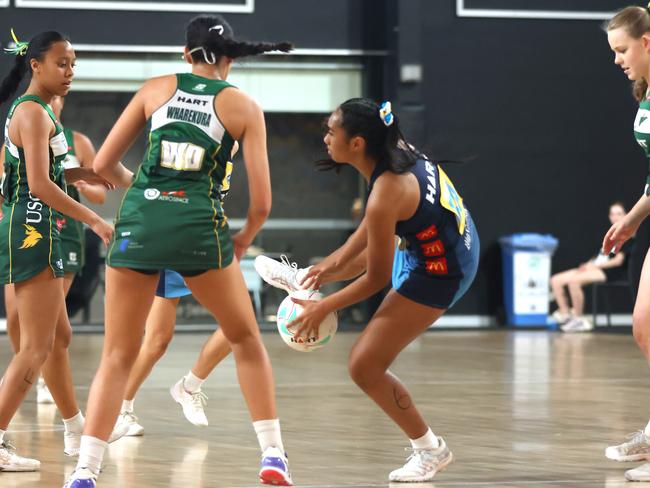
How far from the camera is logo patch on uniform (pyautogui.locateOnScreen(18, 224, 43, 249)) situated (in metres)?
5.59

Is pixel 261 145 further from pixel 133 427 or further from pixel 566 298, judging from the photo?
pixel 566 298

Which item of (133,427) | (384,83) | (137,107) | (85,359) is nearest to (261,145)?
(137,107)

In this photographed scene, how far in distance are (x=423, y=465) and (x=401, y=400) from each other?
29 centimetres

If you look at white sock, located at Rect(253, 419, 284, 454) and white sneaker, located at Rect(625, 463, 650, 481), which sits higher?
white sock, located at Rect(253, 419, 284, 454)

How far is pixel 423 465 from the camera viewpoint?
545 centimetres

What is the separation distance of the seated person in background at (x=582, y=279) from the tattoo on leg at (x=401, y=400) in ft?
36.5

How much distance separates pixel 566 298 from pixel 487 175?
2.00 metres

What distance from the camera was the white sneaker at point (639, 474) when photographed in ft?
17.7

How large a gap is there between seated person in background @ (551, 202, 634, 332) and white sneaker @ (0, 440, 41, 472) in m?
11.4

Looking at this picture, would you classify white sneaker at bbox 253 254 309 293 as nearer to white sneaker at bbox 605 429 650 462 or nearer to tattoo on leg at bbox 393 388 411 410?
tattoo on leg at bbox 393 388 411 410

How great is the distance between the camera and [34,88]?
18.5 ft

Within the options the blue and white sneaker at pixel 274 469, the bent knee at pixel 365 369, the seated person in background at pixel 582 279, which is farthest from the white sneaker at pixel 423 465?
the seated person in background at pixel 582 279

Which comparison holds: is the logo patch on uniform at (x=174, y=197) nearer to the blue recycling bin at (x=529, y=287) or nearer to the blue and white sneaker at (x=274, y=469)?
the blue and white sneaker at (x=274, y=469)

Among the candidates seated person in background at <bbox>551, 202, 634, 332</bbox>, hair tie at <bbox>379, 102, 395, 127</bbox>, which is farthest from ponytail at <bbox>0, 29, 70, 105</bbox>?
seated person in background at <bbox>551, 202, 634, 332</bbox>
